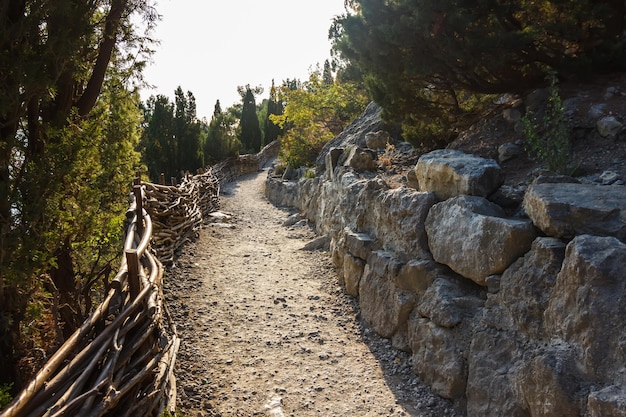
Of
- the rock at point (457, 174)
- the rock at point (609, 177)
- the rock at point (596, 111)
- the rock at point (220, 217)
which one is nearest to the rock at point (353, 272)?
the rock at point (457, 174)

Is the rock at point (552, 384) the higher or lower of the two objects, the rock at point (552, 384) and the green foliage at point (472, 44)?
the lower

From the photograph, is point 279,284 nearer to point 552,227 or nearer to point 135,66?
point 135,66

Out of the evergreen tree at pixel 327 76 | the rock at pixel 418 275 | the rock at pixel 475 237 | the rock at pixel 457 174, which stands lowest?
the rock at pixel 418 275

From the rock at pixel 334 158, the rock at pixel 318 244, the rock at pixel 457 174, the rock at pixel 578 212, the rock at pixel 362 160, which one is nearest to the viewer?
the rock at pixel 578 212

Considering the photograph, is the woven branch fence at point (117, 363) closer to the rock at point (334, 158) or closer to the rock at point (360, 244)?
the rock at point (360, 244)

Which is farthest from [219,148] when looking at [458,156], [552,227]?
[552,227]

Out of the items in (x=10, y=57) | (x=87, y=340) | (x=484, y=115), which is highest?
(x=10, y=57)

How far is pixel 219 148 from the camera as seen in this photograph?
22891 millimetres

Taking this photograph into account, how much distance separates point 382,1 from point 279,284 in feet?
12.9

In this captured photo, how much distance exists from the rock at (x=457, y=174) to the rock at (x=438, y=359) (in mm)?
1258

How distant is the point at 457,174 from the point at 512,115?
1766 millimetres

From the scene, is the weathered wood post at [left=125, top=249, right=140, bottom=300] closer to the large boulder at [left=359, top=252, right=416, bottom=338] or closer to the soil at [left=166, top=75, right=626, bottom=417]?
the soil at [left=166, top=75, right=626, bottom=417]

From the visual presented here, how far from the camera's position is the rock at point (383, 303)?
4285mm

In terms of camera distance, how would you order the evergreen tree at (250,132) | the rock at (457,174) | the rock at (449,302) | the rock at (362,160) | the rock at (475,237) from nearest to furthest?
the rock at (475,237) < the rock at (449,302) < the rock at (457,174) < the rock at (362,160) < the evergreen tree at (250,132)
